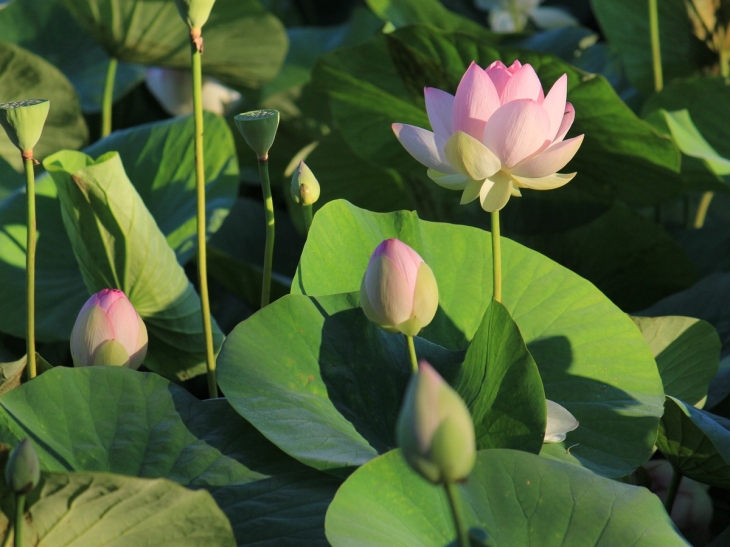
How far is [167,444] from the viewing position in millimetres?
582

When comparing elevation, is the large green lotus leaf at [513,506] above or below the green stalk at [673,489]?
above

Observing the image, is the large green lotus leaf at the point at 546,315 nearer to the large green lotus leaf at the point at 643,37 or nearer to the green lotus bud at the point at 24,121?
the green lotus bud at the point at 24,121

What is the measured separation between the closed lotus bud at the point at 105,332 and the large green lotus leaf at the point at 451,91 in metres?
0.51

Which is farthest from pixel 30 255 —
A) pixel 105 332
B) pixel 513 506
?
pixel 513 506

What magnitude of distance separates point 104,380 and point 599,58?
3.54 feet

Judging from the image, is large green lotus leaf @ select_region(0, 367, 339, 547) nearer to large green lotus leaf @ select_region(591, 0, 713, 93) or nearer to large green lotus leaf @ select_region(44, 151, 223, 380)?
large green lotus leaf @ select_region(44, 151, 223, 380)

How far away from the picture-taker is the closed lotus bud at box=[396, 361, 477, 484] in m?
0.32

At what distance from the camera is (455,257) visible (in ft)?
2.37

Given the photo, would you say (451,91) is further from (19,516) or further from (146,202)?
(19,516)

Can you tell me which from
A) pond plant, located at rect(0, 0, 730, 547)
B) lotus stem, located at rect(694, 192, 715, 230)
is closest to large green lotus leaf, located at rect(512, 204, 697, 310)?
pond plant, located at rect(0, 0, 730, 547)

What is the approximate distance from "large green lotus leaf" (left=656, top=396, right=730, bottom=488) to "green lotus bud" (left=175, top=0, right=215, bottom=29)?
452mm

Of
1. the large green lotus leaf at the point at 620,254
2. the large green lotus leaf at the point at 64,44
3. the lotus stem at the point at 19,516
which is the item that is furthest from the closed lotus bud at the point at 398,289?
the large green lotus leaf at the point at 64,44

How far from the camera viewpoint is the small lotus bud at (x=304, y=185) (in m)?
0.65

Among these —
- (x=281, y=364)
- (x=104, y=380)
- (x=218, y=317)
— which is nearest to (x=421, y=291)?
(x=281, y=364)
